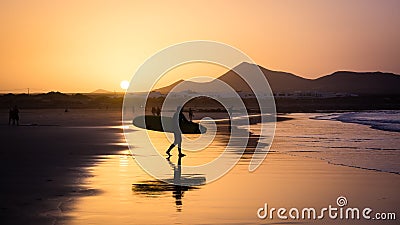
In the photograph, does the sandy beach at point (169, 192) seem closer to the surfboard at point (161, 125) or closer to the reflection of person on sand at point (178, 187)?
the reflection of person on sand at point (178, 187)

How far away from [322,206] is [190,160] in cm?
1034

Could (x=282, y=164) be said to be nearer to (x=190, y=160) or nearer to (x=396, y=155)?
(x=190, y=160)

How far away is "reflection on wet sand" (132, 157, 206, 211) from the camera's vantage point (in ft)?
46.4

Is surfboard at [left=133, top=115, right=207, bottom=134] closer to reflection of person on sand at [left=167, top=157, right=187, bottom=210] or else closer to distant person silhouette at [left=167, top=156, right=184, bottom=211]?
reflection of person on sand at [left=167, top=157, right=187, bottom=210]

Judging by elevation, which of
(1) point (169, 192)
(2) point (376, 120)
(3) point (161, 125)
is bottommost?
(1) point (169, 192)

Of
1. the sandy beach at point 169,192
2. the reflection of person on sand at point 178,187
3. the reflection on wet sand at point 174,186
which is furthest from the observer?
the reflection on wet sand at point 174,186

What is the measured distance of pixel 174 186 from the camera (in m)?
15.5

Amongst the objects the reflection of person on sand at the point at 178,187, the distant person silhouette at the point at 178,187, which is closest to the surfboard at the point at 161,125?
the reflection of person on sand at the point at 178,187

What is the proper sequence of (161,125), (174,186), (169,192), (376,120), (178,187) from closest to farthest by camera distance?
(169,192) < (178,187) < (174,186) < (161,125) < (376,120)

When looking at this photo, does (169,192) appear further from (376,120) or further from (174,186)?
(376,120)

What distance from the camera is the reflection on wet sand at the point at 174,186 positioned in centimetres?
1416

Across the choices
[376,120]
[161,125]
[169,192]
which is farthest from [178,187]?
[376,120]

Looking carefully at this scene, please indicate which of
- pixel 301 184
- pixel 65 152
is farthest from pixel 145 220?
pixel 65 152

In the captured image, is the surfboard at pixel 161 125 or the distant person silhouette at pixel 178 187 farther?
the surfboard at pixel 161 125
